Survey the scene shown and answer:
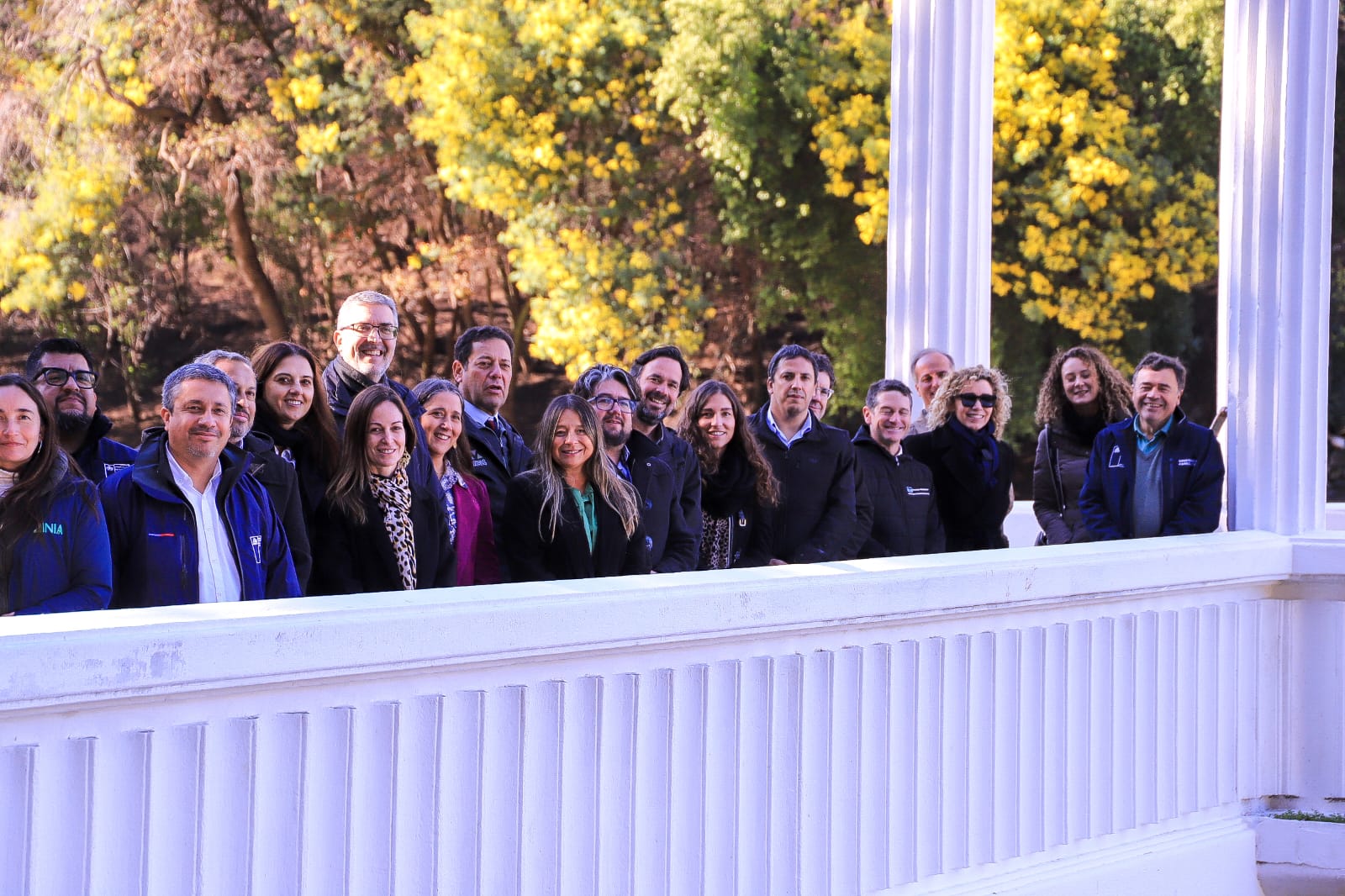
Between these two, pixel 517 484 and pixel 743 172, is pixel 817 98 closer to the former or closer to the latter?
pixel 743 172

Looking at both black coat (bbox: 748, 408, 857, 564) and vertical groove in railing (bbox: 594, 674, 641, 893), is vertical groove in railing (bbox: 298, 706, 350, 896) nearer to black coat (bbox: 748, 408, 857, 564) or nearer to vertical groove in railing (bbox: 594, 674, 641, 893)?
vertical groove in railing (bbox: 594, 674, 641, 893)

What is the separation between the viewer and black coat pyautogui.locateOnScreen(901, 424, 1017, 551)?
526cm

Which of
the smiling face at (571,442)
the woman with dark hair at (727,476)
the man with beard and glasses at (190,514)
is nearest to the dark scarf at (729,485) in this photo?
the woman with dark hair at (727,476)

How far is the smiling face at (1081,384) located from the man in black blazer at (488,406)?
1.92m

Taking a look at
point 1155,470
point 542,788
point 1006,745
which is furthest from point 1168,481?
point 542,788

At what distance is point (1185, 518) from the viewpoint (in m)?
4.84

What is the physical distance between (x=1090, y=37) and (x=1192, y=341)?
2.87 metres

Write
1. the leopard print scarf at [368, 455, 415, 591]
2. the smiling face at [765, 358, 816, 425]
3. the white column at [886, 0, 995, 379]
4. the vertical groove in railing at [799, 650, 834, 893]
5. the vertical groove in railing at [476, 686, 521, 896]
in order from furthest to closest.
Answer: the white column at [886, 0, 995, 379] < the smiling face at [765, 358, 816, 425] < the leopard print scarf at [368, 455, 415, 591] < the vertical groove in railing at [799, 650, 834, 893] < the vertical groove in railing at [476, 686, 521, 896]

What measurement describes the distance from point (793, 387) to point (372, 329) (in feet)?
4.46

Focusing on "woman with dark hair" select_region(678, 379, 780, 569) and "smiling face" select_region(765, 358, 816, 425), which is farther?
"smiling face" select_region(765, 358, 816, 425)

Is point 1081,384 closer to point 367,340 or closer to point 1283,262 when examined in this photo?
point 1283,262

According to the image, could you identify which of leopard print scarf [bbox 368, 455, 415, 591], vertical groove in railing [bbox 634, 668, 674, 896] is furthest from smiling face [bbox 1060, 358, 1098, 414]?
vertical groove in railing [bbox 634, 668, 674, 896]

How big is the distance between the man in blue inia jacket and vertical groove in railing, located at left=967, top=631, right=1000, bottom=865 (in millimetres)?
1133

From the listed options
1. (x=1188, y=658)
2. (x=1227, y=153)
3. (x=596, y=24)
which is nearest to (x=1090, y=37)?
(x=596, y=24)
